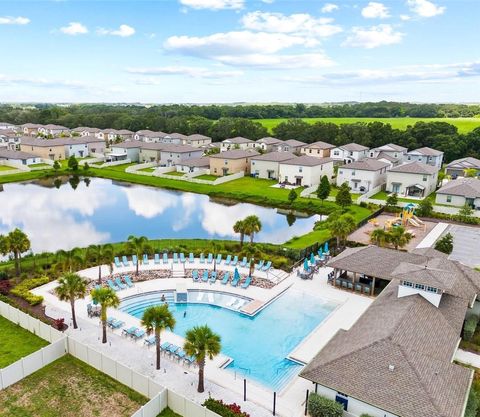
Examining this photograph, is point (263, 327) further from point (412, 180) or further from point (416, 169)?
point (416, 169)

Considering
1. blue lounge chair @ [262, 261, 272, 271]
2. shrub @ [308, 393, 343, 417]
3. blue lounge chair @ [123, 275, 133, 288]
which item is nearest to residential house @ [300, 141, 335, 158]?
blue lounge chair @ [262, 261, 272, 271]

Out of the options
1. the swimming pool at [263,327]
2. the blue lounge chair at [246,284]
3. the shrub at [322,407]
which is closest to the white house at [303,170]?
the blue lounge chair at [246,284]

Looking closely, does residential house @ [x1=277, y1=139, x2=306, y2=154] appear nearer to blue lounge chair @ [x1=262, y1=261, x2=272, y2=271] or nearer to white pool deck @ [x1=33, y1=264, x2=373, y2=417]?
blue lounge chair @ [x1=262, y1=261, x2=272, y2=271]

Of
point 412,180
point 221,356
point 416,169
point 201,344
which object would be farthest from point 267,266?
point 416,169

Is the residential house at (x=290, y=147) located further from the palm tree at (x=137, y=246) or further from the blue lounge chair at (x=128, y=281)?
the blue lounge chair at (x=128, y=281)

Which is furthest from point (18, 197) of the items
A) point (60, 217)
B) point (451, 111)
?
point (451, 111)

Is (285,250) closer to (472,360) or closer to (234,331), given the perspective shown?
(234,331)
